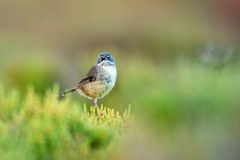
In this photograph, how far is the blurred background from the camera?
3756 mm

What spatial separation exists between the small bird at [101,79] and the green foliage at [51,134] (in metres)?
1.82

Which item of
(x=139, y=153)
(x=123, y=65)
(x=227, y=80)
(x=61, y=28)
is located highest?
(x=61, y=28)

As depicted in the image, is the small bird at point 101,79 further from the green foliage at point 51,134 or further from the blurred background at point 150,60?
the green foliage at point 51,134

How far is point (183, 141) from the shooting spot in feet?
12.2

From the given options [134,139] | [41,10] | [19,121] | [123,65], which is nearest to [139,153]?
[134,139]

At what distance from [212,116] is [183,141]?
209 millimetres

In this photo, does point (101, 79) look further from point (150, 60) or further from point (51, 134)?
point (150, 60)

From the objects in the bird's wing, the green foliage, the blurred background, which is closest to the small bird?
the bird's wing

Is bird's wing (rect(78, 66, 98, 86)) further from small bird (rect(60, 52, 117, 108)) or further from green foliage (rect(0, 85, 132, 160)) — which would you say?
green foliage (rect(0, 85, 132, 160))

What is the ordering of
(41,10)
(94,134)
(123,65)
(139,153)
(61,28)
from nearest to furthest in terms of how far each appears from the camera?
(139,153)
(94,134)
(123,65)
(61,28)
(41,10)

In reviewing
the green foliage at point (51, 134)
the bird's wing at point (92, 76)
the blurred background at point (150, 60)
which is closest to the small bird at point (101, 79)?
the bird's wing at point (92, 76)

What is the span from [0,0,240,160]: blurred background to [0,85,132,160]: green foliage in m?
0.28

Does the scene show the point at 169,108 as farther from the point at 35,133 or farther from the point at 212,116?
the point at 35,133

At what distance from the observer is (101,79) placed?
21.6 ft
